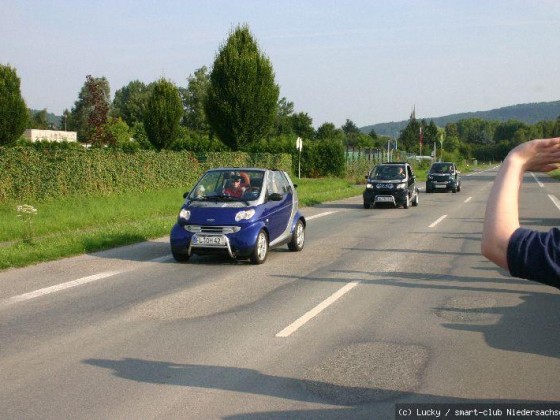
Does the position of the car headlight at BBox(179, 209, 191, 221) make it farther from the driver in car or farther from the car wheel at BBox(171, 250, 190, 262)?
the driver in car

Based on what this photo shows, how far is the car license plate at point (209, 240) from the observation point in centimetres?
1188

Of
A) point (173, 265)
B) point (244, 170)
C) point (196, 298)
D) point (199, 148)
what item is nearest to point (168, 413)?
point (196, 298)

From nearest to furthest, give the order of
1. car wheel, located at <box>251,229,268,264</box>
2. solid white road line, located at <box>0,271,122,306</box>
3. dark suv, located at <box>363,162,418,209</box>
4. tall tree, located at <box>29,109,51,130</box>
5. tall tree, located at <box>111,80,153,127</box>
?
solid white road line, located at <box>0,271,122,306</box>, car wheel, located at <box>251,229,268,264</box>, dark suv, located at <box>363,162,418,209</box>, tall tree, located at <box>111,80,153,127</box>, tall tree, located at <box>29,109,51,130</box>

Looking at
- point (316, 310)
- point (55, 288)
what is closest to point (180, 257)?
point (55, 288)

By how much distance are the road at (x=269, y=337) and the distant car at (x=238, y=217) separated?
14.3 inches

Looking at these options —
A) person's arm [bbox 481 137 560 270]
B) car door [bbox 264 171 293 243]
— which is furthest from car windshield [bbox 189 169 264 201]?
person's arm [bbox 481 137 560 270]

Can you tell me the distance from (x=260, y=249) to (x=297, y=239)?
1777mm

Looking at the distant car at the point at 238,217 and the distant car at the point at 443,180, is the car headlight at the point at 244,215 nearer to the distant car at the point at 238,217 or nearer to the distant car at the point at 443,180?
the distant car at the point at 238,217

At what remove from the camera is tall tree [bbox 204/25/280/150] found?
118 ft

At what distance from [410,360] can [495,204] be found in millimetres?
4021

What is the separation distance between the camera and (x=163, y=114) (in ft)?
136

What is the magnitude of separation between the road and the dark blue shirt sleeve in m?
2.79

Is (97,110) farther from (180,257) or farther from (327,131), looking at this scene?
(327,131)

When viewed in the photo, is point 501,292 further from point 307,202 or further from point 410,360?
point 307,202
